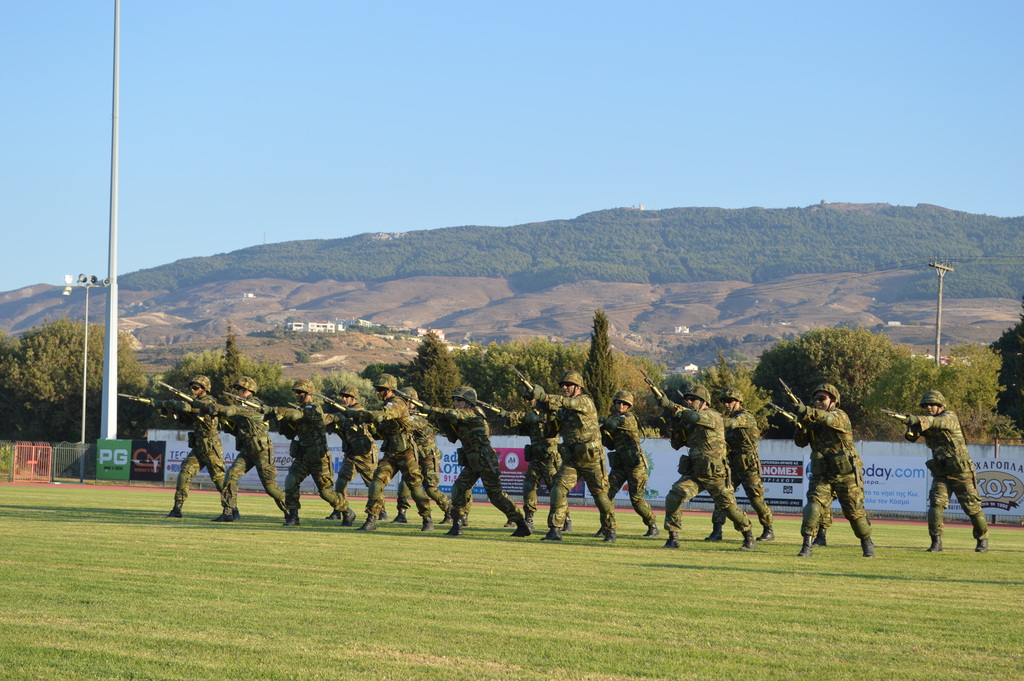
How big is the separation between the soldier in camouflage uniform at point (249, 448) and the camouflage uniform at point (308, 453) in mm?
321

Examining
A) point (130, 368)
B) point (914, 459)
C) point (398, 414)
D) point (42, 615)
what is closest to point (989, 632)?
point (42, 615)

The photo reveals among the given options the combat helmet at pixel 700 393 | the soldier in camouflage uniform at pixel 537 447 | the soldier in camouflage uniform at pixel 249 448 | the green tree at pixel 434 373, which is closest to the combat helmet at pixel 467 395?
the soldier in camouflage uniform at pixel 537 447

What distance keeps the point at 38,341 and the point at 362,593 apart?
75771mm

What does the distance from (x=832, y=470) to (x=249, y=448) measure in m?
9.26

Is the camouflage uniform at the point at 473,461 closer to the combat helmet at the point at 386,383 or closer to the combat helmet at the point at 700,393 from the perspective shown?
the combat helmet at the point at 386,383

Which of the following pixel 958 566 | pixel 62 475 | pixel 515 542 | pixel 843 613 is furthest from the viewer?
pixel 62 475

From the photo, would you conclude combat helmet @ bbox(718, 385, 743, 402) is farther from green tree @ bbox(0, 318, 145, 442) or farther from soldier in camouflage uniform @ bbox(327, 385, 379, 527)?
green tree @ bbox(0, 318, 145, 442)

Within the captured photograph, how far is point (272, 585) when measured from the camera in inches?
421

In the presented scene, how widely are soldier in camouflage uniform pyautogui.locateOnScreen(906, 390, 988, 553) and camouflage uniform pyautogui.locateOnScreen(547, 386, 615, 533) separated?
14.2 ft

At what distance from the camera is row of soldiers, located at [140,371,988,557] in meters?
15.5

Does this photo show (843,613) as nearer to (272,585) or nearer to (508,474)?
(272,585)

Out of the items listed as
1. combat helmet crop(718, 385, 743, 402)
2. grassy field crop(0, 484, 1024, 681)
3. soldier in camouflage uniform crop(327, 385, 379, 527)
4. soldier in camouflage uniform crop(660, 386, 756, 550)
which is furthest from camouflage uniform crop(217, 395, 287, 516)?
combat helmet crop(718, 385, 743, 402)

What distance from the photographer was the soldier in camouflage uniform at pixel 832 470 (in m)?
15.3

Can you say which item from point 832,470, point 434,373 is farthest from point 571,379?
point 434,373
